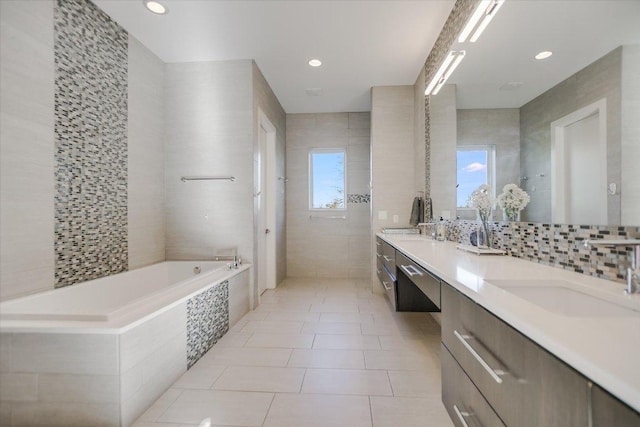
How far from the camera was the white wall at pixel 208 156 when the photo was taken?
122 inches

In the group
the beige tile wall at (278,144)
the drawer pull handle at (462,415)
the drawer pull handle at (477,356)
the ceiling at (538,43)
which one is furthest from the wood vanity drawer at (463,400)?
the beige tile wall at (278,144)

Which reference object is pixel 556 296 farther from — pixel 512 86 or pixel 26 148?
pixel 26 148

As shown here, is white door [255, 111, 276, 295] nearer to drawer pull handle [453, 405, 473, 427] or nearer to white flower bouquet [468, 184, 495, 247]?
white flower bouquet [468, 184, 495, 247]

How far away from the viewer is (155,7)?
2.30 m

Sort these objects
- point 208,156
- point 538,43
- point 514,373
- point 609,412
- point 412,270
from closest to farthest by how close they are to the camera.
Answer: point 609,412
point 514,373
point 538,43
point 412,270
point 208,156

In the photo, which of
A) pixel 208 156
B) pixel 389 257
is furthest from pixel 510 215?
pixel 208 156

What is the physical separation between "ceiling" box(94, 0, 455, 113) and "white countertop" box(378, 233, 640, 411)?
86.2 inches

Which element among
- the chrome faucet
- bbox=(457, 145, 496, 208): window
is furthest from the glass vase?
the chrome faucet

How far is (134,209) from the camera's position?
9.16ft

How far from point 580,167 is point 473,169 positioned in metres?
0.84

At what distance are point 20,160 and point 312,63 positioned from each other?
2644mm

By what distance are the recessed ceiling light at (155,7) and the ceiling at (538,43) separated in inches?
92.9

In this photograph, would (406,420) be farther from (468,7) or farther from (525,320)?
(468,7)

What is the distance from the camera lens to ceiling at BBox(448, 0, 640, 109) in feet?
3.50
